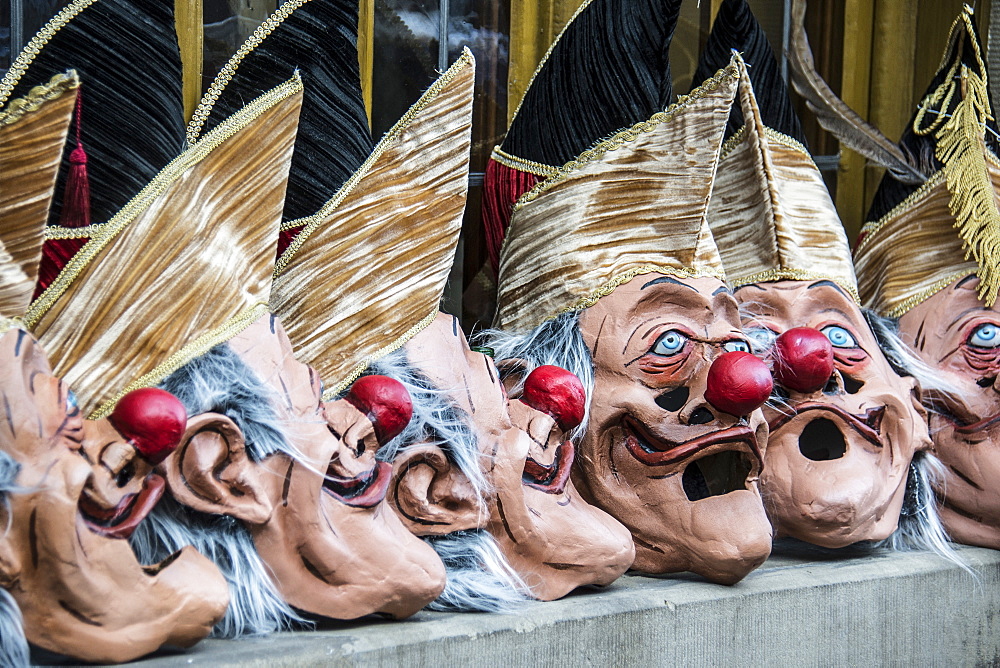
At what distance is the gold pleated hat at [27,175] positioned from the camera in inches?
41.6

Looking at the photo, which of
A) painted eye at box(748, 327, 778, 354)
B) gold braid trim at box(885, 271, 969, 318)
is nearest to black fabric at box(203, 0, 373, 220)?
painted eye at box(748, 327, 778, 354)

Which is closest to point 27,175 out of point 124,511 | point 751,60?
point 124,511

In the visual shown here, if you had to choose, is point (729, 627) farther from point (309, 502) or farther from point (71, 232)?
point (71, 232)

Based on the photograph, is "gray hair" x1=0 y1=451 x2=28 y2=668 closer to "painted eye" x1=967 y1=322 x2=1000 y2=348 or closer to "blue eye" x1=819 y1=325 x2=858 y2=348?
"blue eye" x1=819 y1=325 x2=858 y2=348

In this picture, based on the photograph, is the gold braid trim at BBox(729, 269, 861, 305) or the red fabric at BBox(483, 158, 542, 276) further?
the gold braid trim at BBox(729, 269, 861, 305)

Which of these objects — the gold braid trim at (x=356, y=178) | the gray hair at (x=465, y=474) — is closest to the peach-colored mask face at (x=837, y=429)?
the gray hair at (x=465, y=474)

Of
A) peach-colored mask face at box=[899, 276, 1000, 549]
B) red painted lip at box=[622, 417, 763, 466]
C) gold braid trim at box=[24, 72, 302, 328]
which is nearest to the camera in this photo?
gold braid trim at box=[24, 72, 302, 328]

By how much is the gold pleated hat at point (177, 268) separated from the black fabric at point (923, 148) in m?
1.21

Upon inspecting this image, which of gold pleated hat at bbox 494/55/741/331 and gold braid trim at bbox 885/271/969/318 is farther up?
gold pleated hat at bbox 494/55/741/331

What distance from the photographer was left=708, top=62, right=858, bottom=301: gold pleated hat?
1.79m

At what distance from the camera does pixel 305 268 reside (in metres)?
1.35

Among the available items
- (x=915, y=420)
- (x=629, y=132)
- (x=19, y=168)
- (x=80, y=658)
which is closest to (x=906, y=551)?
(x=915, y=420)

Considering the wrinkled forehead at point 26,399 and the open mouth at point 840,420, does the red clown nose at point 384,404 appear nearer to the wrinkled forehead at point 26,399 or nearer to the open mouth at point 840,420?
the wrinkled forehead at point 26,399

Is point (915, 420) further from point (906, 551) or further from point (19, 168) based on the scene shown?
point (19, 168)
